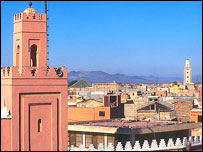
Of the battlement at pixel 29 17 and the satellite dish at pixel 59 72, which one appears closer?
the battlement at pixel 29 17

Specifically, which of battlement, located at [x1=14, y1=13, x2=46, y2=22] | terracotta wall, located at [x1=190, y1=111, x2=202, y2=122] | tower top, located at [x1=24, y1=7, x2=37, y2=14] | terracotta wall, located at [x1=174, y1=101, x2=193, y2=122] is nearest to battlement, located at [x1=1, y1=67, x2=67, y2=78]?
battlement, located at [x1=14, y1=13, x2=46, y2=22]

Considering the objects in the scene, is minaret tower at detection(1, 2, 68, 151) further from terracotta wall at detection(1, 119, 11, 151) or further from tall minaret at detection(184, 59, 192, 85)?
tall minaret at detection(184, 59, 192, 85)

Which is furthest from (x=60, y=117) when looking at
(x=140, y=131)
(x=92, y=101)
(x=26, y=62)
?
(x=92, y=101)

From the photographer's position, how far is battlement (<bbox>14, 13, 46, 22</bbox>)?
53.6 ft

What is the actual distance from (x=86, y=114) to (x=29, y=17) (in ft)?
61.1

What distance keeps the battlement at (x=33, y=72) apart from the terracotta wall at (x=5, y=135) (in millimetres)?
1378

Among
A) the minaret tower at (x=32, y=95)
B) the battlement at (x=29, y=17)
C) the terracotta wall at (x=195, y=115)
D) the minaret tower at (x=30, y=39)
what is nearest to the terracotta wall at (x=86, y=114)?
the terracotta wall at (x=195, y=115)

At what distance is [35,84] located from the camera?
1606 cm

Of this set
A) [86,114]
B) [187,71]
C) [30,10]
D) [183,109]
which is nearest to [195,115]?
[183,109]

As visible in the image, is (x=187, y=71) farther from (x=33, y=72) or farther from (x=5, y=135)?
(x=5, y=135)

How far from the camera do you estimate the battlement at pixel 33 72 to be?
15734mm

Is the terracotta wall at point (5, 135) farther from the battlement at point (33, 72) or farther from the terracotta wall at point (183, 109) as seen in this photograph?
the terracotta wall at point (183, 109)

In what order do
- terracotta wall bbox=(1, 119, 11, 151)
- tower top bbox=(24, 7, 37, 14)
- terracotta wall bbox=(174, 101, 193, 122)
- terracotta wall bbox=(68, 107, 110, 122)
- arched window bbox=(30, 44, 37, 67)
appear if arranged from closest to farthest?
1. terracotta wall bbox=(1, 119, 11, 151)
2. tower top bbox=(24, 7, 37, 14)
3. arched window bbox=(30, 44, 37, 67)
4. terracotta wall bbox=(68, 107, 110, 122)
5. terracotta wall bbox=(174, 101, 193, 122)

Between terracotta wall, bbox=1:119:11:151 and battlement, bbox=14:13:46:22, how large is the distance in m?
3.18
